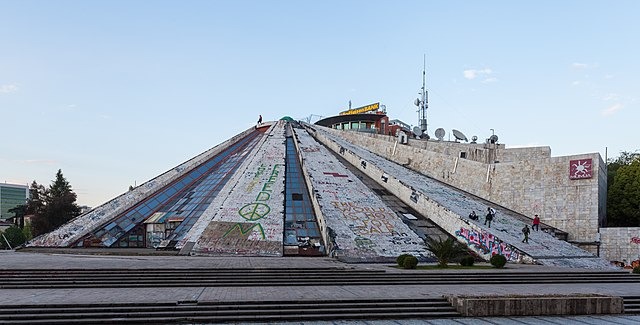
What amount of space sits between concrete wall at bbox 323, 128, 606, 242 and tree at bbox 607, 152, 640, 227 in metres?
3.41

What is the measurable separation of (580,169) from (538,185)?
2.10 meters

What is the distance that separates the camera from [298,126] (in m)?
37.8

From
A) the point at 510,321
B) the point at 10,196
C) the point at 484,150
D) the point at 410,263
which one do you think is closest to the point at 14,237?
the point at 484,150

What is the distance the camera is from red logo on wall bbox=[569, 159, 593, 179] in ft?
72.5

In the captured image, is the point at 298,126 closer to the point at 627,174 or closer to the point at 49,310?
the point at 627,174

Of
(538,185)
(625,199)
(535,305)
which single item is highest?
(538,185)

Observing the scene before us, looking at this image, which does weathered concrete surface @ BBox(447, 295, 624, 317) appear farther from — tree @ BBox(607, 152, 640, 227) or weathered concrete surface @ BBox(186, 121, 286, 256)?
tree @ BBox(607, 152, 640, 227)

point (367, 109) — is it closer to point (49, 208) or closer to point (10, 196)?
point (49, 208)

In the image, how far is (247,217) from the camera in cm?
2039

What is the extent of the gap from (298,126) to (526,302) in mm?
29342

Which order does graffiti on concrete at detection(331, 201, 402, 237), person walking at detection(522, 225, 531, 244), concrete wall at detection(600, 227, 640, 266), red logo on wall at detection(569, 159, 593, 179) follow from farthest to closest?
red logo on wall at detection(569, 159, 593, 179) < concrete wall at detection(600, 227, 640, 266) < graffiti on concrete at detection(331, 201, 402, 237) < person walking at detection(522, 225, 531, 244)

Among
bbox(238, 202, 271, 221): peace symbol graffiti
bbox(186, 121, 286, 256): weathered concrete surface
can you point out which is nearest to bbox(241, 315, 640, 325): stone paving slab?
bbox(186, 121, 286, 256): weathered concrete surface

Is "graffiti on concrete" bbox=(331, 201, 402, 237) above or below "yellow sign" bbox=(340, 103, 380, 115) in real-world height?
below

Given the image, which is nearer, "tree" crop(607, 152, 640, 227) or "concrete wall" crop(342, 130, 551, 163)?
"tree" crop(607, 152, 640, 227)
